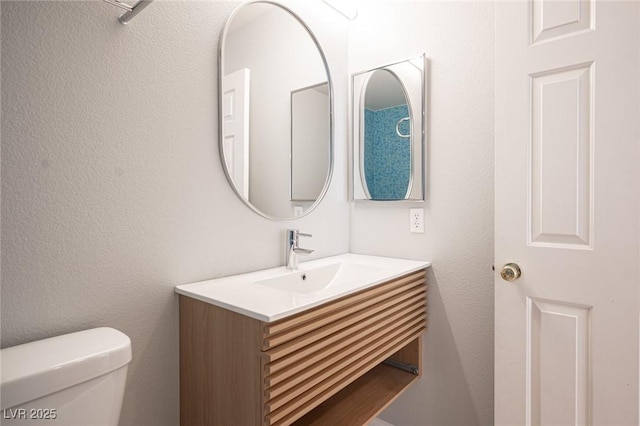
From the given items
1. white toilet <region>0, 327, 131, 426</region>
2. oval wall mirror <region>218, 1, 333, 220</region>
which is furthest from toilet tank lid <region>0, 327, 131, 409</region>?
oval wall mirror <region>218, 1, 333, 220</region>

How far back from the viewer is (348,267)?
1.64 metres

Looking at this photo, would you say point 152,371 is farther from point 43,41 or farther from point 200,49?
point 200,49

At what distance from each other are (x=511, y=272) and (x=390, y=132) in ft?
2.77

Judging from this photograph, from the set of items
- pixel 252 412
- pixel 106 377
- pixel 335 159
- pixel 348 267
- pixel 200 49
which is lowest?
pixel 252 412

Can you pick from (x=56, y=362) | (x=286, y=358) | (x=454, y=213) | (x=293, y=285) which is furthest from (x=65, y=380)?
(x=454, y=213)

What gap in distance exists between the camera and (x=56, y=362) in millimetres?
776

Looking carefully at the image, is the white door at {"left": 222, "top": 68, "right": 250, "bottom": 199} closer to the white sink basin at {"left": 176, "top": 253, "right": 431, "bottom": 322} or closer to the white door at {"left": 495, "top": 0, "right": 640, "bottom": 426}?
the white sink basin at {"left": 176, "top": 253, "right": 431, "bottom": 322}

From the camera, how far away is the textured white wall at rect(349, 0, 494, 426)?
58.8 inches

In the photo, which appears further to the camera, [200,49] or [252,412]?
[200,49]

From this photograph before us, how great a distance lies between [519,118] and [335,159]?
0.87 meters

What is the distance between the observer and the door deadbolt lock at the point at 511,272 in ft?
4.03

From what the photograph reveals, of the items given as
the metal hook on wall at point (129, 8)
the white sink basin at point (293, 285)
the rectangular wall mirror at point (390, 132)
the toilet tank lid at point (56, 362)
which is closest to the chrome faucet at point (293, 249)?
the white sink basin at point (293, 285)

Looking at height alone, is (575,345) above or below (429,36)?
below

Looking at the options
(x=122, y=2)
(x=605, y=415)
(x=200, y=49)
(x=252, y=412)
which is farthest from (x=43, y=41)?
(x=605, y=415)
